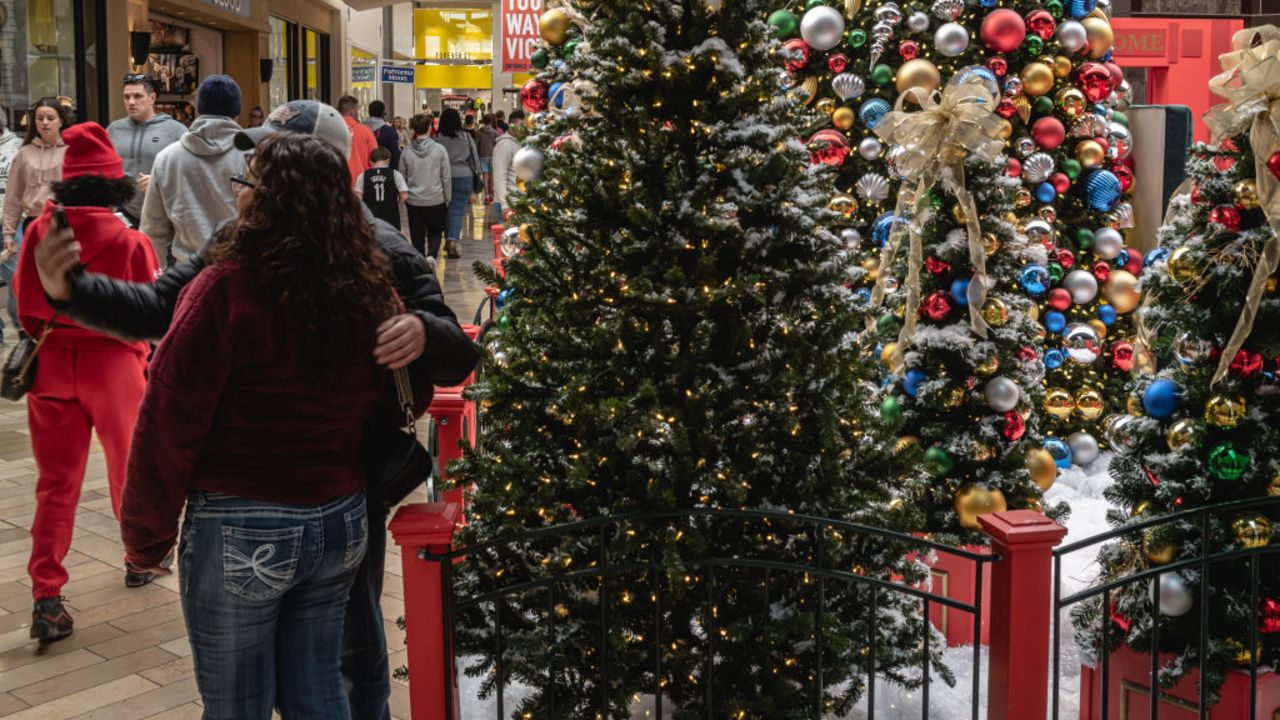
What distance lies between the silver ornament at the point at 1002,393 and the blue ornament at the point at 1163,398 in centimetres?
95

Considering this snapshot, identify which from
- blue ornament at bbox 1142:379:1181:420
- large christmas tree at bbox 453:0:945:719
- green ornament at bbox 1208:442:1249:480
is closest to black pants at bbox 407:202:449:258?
large christmas tree at bbox 453:0:945:719

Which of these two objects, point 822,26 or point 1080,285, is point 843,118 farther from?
point 1080,285

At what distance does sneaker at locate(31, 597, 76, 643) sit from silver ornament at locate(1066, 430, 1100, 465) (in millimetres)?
5108

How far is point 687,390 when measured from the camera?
3.64 metres

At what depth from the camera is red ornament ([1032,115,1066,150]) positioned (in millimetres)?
6828

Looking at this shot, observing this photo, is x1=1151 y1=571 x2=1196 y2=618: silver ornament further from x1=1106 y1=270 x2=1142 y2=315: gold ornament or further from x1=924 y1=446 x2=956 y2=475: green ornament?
x1=1106 y1=270 x2=1142 y2=315: gold ornament

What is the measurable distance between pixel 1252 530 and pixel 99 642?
4203mm

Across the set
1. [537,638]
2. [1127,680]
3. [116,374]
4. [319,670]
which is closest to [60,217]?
[319,670]

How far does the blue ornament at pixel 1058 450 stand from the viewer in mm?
6586

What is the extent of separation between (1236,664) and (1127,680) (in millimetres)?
356

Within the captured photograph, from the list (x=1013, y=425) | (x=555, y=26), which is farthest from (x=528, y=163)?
(x=1013, y=425)

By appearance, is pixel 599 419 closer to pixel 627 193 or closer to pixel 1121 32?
pixel 627 193

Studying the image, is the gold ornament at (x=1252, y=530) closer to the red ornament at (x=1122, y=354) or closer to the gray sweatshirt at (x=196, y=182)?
the red ornament at (x=1122, y=354)

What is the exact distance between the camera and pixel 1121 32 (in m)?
13.1
